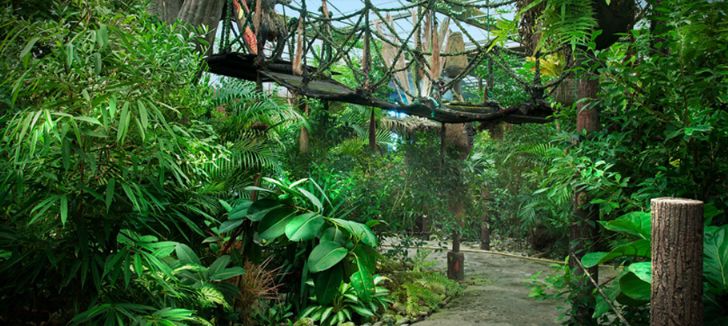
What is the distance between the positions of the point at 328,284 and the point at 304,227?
0.34 meters

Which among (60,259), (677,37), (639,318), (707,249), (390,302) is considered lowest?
(390,302)

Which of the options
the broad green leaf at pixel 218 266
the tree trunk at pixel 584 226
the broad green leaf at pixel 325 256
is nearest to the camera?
the tree trunk at pixel 584 226

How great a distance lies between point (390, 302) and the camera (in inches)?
164

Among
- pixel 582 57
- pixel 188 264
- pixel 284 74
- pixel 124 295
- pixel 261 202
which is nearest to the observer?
pixel 124 295

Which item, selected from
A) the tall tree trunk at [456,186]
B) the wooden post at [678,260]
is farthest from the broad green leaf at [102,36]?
the tall tree trunk at [456,186]

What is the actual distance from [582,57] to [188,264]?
2035 mm

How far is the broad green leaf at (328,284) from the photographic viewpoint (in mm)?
3008

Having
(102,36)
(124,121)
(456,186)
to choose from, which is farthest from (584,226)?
(456,186)

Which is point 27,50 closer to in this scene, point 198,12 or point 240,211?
point 240,211

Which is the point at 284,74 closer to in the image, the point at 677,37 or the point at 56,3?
the point at 56,3

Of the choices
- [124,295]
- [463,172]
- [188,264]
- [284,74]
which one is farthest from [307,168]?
[124,295]

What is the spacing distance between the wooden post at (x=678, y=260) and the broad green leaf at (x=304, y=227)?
2.06m

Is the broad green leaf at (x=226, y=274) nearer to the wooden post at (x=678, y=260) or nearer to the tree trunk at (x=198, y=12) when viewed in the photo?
the tree trunk at (x=198, y=12)

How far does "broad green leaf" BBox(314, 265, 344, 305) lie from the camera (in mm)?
3008
